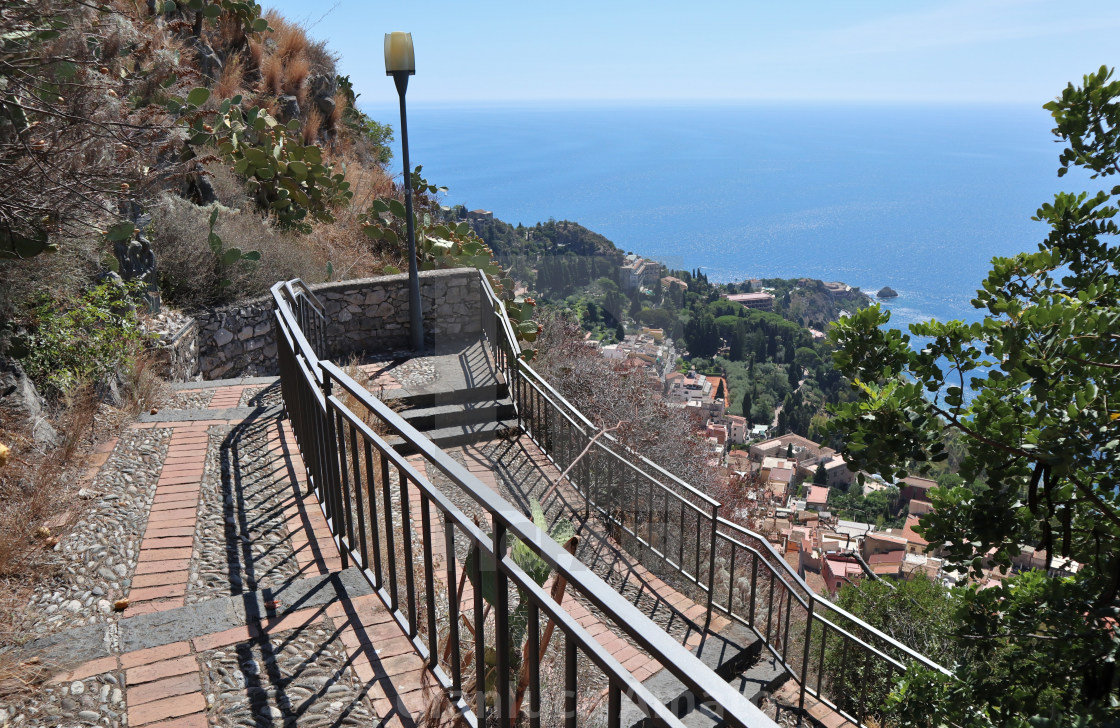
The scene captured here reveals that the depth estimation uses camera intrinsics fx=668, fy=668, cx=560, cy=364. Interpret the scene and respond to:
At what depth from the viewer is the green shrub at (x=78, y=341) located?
460cm

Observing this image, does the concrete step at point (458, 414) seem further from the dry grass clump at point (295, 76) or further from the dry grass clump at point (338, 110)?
the dry grass clump at point (338, 110)

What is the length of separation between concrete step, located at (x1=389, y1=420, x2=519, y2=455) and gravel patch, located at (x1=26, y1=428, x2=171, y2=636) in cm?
333

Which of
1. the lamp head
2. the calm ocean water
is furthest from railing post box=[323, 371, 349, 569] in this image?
the calm ocean water

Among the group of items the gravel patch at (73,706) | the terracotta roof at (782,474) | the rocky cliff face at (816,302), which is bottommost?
the terracotta roof at (782,474)

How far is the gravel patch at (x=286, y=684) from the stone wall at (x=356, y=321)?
5.86m

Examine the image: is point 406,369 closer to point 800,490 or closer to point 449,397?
point 449,397

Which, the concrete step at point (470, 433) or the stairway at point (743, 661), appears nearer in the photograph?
the stairway at point (743, 661)

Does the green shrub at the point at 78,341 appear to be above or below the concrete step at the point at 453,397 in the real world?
above

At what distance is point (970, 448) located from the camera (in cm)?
326

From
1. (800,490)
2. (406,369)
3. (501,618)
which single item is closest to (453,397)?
(406,369)

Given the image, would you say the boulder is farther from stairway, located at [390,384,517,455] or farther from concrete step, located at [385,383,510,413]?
stairway, located at [390,384,517,455]

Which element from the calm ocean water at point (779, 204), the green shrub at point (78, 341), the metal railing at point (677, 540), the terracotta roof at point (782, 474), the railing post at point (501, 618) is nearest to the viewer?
the railing post at point (501, 618)

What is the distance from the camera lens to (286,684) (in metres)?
2.31

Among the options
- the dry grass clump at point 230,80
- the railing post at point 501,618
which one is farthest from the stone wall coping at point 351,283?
the railing post at point 501,618
